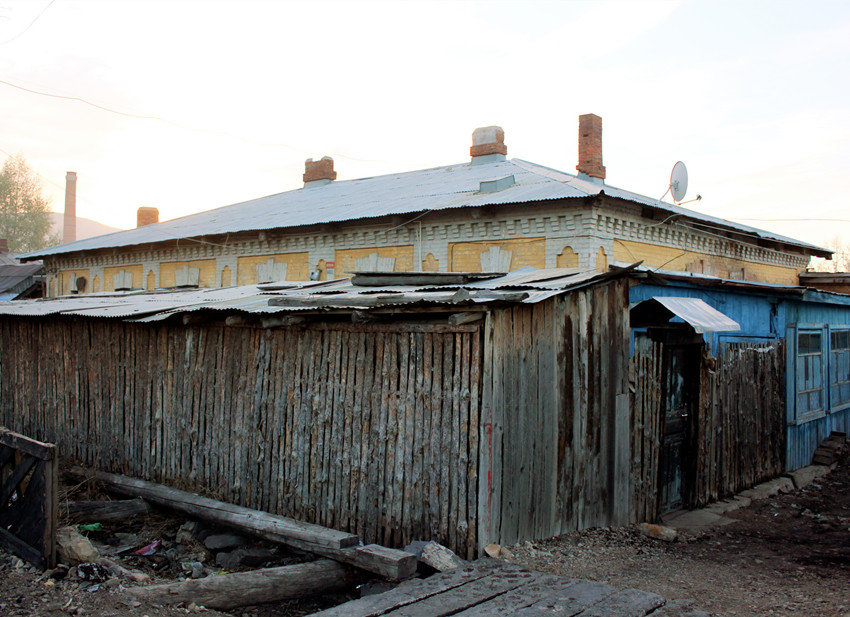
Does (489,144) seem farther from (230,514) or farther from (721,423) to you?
(230,514)

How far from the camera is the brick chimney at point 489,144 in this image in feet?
59.9

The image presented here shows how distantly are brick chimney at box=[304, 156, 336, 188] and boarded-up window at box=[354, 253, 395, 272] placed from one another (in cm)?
773

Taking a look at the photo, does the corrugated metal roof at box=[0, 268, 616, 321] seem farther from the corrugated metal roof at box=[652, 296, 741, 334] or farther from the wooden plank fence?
the wooden plank fence

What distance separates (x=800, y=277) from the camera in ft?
66.6

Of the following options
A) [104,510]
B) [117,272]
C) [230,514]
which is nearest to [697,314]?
[230,514]

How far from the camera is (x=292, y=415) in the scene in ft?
22.3

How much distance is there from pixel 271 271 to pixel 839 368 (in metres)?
12.5

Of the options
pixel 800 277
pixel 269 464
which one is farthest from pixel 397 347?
pixel 800 277

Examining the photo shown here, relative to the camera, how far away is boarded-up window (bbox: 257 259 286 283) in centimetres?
1762

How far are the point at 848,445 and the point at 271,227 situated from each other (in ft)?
41.5

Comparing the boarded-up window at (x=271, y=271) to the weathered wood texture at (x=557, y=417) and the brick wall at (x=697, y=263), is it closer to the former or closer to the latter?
the brick wall at (x=697, y=263)

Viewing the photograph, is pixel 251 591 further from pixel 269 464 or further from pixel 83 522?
pixel 83 522

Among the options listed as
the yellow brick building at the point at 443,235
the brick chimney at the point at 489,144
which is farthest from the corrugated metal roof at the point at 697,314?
the brick chimney at the point at 489,144

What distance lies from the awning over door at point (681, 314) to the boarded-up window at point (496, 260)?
6.56 metres
